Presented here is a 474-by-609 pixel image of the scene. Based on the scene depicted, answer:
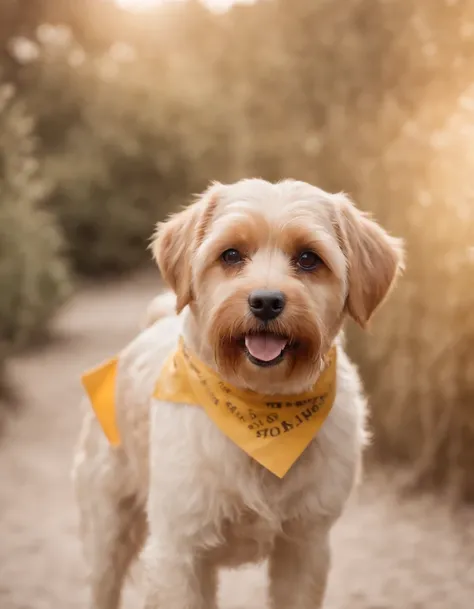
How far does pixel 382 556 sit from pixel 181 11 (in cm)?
1716

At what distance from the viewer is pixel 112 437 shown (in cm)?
355

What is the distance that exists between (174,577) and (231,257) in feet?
3.80

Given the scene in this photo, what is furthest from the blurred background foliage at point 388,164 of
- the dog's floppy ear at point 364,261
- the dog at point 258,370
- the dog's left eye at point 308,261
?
the dog's left eye at point 308,261

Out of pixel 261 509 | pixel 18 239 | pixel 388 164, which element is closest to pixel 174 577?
pixel 261 509

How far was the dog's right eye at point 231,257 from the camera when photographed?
9.28ft

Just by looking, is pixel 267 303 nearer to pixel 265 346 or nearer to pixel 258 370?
pixel 265 346

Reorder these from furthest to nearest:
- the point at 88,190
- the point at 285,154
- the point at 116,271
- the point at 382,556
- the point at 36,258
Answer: the point at 116,271
the point at 88,190
the point at 36,258
the point at 285,154
the point at 382,556

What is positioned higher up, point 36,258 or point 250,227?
point 36,258

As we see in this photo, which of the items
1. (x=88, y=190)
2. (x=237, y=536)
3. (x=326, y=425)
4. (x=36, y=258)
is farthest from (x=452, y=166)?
(x=88, y=190)

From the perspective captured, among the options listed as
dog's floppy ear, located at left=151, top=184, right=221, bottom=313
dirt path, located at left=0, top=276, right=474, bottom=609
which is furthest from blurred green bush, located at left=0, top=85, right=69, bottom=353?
dog's floppy ear, located at left=151, top=184, right=221, bottom=313

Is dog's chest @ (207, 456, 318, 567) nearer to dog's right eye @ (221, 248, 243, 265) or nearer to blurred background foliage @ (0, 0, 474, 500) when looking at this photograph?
dog's right eye @ (221, 248, 243, 265)

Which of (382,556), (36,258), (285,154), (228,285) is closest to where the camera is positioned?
(228,285)

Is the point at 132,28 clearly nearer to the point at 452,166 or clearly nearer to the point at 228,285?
the point at 452,166

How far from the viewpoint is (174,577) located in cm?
296
